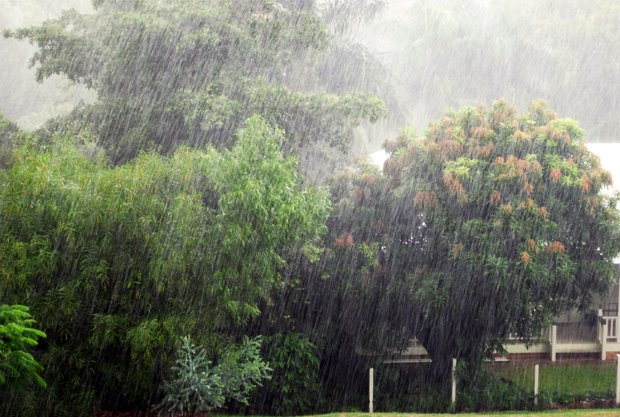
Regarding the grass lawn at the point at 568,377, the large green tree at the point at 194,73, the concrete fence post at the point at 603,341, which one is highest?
the large green tree at the point at 194,73

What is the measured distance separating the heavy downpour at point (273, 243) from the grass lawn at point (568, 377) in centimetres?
10

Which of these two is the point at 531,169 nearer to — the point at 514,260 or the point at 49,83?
the point at 514,260

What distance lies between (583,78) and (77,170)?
1597 inches

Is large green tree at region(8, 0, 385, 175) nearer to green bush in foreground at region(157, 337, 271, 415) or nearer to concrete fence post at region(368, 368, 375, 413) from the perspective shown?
concrete fence post at region(368, 368, 375, 413)

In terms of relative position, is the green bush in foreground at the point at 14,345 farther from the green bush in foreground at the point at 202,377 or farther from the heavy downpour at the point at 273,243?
the green bush in foreground at the point at 202,377

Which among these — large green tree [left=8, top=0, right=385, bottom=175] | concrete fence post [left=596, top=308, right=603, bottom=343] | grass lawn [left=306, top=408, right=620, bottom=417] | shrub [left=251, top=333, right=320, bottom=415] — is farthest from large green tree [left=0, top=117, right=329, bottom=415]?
concrete fence post [left=596, top=308, right=603, bottom=343]

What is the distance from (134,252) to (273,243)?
6.59ft

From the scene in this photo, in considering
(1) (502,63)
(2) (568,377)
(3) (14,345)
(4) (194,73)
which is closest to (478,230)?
(2) (568,377)

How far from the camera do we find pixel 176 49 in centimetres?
1600

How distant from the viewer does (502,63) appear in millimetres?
45781

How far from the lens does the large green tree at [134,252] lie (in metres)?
10.2

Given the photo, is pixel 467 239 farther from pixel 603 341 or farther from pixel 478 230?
pixel 603 341

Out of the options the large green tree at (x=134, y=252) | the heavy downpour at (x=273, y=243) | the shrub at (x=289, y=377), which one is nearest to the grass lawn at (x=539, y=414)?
the heavy downpour at (x=273, y=243)

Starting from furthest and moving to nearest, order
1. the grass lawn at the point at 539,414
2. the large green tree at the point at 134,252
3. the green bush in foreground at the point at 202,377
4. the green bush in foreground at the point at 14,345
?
1. the grass lawn at the point at 539,414
2. the green bush in foreground at the point at 202,377
3. the large green tree at the point at 134,252
4. the green bush in foreground at the point at 14,345
